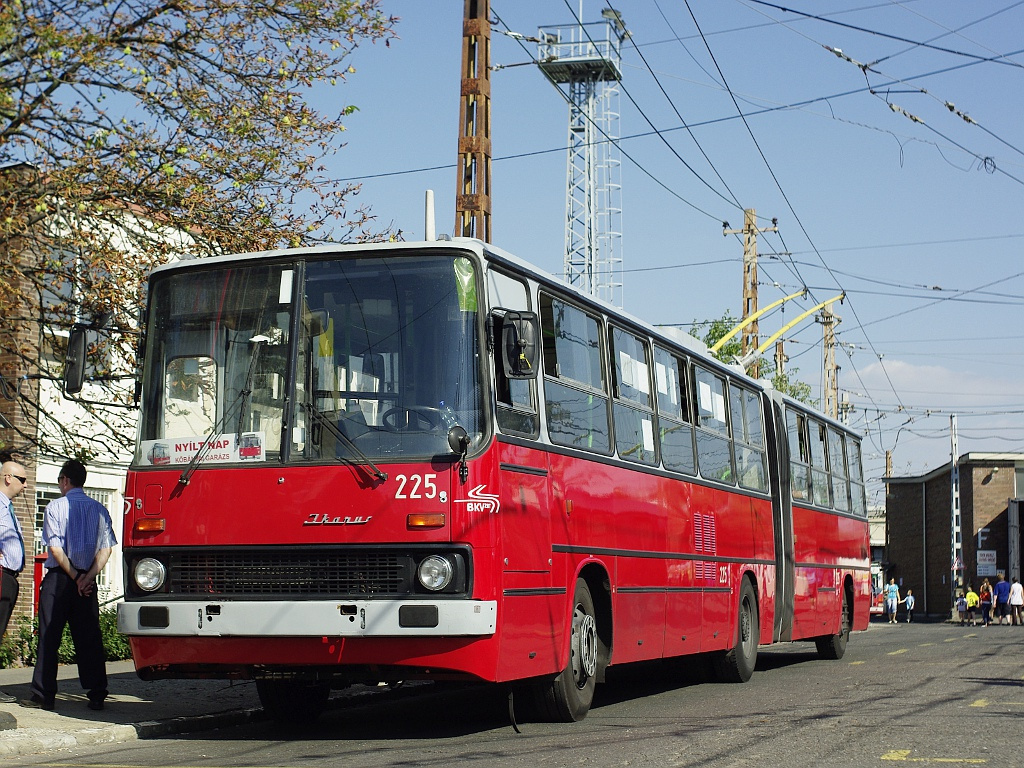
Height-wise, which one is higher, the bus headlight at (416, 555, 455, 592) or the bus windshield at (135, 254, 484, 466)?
the bus windshield at (135, 254, 484, 466)

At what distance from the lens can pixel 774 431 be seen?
18484 millimetres

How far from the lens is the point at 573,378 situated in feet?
36.2

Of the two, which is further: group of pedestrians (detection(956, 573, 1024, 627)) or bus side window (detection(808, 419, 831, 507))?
group of pedestrians (detection(956, 573, 1024, 627))

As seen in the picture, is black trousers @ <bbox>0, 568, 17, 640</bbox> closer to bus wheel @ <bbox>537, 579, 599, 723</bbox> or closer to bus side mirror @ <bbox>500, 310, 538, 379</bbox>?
bus wheel @ <bbox>537, 579, 599, 723</bbox>

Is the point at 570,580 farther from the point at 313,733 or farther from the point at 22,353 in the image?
the point at 22,353

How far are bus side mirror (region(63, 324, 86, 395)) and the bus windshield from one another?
0.45 metres

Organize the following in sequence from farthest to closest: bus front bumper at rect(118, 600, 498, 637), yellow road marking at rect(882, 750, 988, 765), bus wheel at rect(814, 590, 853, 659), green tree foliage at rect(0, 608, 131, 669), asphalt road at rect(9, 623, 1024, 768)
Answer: bus wheel at rect(814, 590, 853, 659)
green tree foliage at rect(0, 608, 131, 669)
bus front bumper at rect(118, 600, 498, 637)
asphalt road at rect(9, 623, 1024, 768)
yellow road marking at rect(882, 750, 988, 765)

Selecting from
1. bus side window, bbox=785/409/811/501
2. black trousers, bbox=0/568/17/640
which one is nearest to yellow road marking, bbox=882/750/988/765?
black trousers, bbox=0/568/17/640

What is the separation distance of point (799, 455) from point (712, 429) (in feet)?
15.9

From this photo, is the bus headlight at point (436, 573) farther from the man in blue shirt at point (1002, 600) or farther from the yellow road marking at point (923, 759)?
the man in blue shirt at point (1002, 600)

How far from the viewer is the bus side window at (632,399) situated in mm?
12141

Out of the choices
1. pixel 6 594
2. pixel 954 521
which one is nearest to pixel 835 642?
pixel 6 594

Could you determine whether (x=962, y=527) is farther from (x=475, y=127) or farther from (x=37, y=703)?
(x=37, y=703)

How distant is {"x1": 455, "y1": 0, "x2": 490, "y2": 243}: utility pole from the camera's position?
1845 cm
